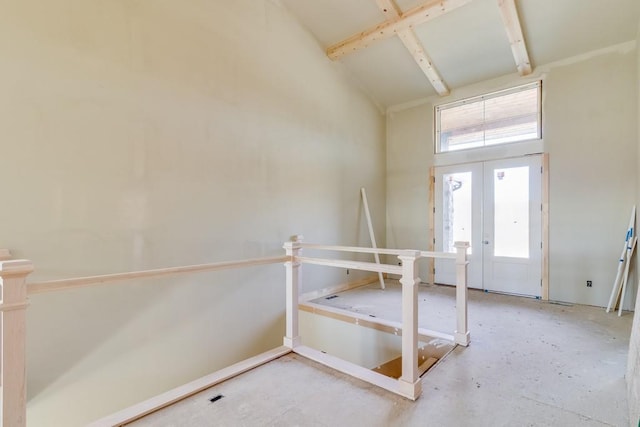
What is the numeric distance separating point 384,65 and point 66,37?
14.3 ft

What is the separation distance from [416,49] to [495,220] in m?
3.03

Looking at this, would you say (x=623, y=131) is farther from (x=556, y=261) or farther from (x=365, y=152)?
(x=365, y=152)

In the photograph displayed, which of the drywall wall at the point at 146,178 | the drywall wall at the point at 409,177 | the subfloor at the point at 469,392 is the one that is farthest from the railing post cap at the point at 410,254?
the drywall wall at the point at 409,177

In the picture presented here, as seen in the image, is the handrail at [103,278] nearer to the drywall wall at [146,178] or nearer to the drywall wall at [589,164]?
the drywall wall at [146,178]

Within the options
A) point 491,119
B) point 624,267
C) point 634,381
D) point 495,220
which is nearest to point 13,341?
point 634,381

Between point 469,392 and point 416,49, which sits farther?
point 416,49

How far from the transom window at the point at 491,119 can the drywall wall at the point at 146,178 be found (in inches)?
112

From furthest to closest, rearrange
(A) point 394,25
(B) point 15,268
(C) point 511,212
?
(C) point 511,212, (A) point 394,25, (B) point 15,268

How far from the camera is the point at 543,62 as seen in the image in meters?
4.60

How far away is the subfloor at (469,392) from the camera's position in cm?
187

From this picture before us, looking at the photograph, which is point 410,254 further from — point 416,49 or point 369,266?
point 416,49

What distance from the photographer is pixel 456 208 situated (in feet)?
18.1

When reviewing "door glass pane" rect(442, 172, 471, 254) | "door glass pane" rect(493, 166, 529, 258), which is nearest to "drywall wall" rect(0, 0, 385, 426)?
"door glass pane" rect(442, 172, 471, 254)

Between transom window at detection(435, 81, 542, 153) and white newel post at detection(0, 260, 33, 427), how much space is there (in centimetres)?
588
